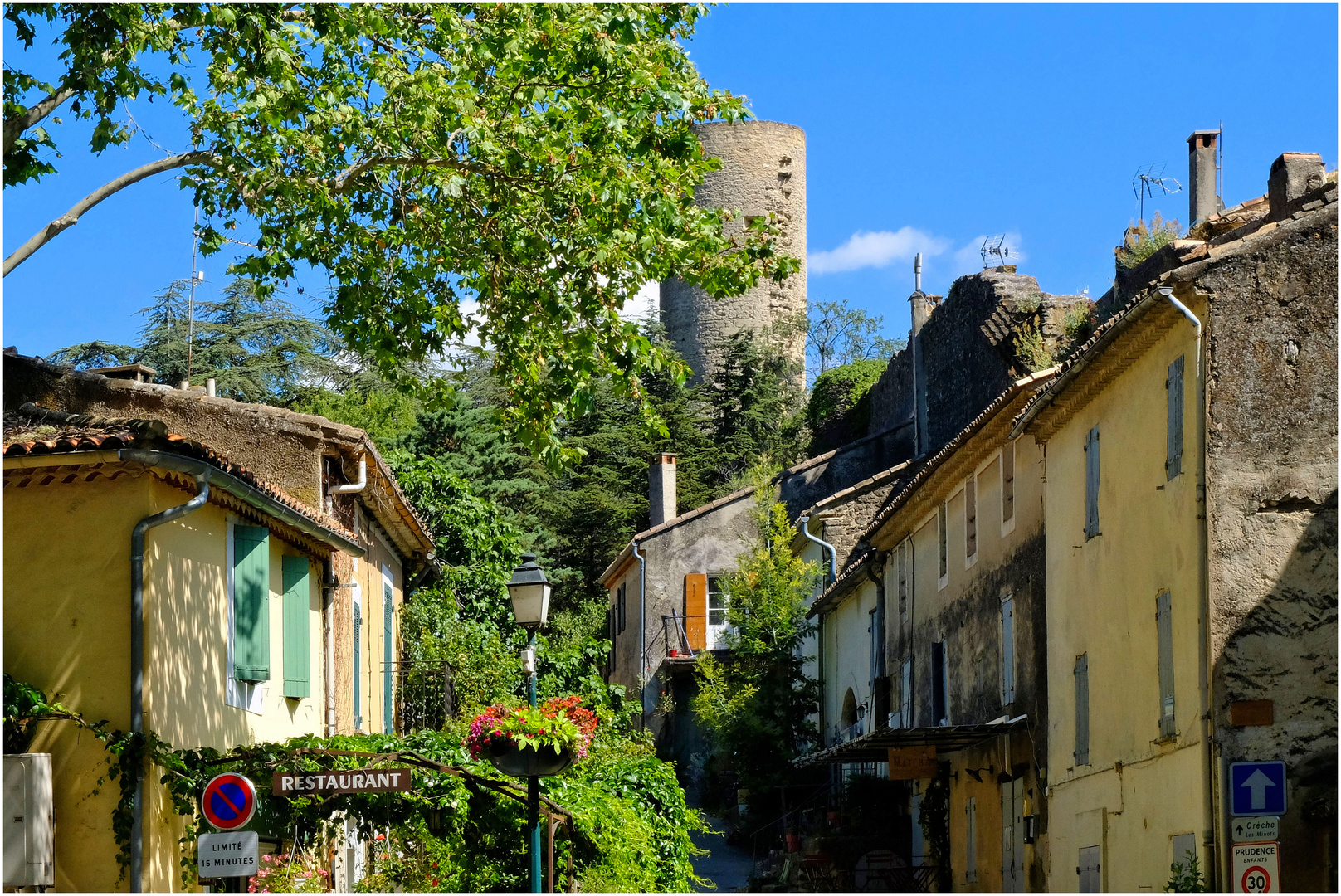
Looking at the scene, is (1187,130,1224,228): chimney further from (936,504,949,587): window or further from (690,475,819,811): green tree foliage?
(690,475,819,811): green tree foliage

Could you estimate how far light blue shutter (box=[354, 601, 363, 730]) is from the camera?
16.7 m

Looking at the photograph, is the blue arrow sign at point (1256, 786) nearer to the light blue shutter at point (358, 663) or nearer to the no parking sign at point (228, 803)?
the no parking sign at point (228, 803)

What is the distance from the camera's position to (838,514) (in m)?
30.7

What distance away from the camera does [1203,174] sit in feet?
66.7

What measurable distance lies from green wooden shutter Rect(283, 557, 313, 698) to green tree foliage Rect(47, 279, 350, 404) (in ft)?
61.0

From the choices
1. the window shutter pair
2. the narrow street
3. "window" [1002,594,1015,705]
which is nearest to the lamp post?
the window shutter pair

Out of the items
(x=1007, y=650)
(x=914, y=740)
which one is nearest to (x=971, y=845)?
(x=914, y=740)

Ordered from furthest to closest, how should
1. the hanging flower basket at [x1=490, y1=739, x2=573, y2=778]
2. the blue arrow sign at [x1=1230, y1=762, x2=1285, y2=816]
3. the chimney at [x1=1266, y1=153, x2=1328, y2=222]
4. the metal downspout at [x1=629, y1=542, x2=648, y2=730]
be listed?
the metal downspout at [x1=629, y1=542, x2=648, y2=730], the chimney at [x1=1266, y1=153, x2=1328, y2=222], the blue arrow sign at [x1=1230, y1=762, x2=1285, y2=816], the hanging flower basket at [x1=490, y1=739, x2=573, y2=778]

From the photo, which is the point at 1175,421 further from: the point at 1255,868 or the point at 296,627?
the point at 296,627

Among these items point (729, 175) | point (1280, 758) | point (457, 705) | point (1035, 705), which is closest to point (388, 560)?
point (457, 705)

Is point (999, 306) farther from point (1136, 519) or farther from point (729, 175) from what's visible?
point (729, 175)

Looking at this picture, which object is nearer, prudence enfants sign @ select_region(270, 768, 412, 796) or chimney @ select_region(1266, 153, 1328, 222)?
prudence enfants sign @ select_region(270, 768, 412, 796)

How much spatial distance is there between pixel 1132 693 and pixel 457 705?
33.0 ft

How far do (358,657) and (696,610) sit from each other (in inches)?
790
